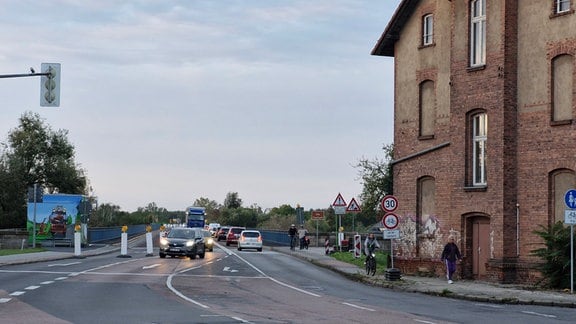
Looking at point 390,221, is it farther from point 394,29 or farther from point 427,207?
point 394,29

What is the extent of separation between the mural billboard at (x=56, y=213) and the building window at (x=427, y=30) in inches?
1064

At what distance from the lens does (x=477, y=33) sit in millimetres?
31609

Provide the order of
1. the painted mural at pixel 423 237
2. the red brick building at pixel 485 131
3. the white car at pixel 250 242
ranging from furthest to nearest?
the white car at pixel 250 242 < the painted mural at pixel 423 237 < the red brick building at pixel 485 131

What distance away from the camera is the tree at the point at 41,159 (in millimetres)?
81613

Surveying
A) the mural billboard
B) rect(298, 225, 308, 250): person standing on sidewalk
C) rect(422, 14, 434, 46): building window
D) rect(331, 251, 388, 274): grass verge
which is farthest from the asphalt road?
rect(298, 225, 308, 250): person standing on sidewalk

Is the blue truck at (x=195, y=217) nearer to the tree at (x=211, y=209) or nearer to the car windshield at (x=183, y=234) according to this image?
the car windshield at (x=183, y=234)

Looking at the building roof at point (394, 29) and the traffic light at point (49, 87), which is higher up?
the building roof at point (394, 29)

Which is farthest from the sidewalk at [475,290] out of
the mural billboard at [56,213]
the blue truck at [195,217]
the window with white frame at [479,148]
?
the blue truck at [195,217]

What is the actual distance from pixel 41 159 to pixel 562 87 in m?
67.9

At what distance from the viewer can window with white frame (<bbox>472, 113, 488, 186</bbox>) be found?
31281mm

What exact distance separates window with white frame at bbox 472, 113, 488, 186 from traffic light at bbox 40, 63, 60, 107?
14648mm

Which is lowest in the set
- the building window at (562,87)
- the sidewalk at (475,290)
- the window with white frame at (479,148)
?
the sidewalk at (475,290)

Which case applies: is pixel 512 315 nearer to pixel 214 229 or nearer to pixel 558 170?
pixel 558 170

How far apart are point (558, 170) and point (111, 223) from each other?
81500mm
